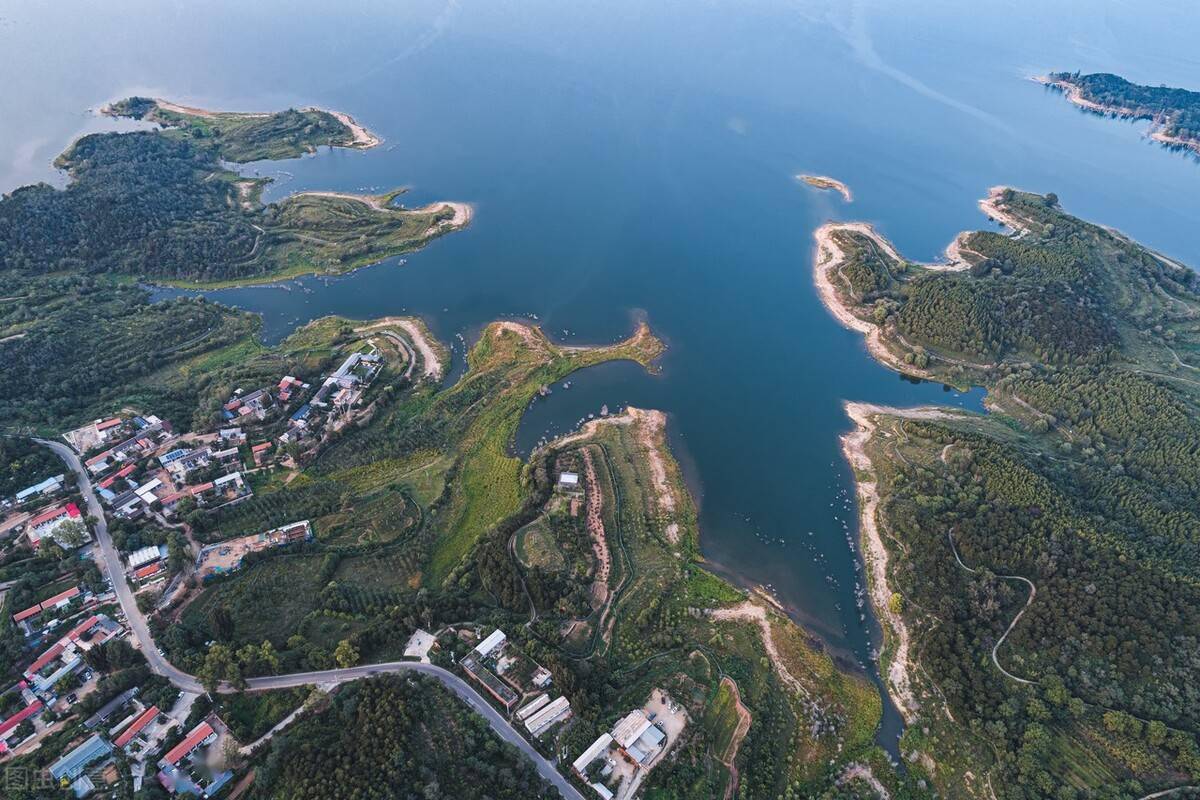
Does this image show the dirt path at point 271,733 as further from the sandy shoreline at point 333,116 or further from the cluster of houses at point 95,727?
the sandy shoreline at point 333,116

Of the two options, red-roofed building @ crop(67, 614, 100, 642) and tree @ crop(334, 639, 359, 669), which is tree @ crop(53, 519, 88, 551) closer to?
red-roofed building @ crop(67, 614, 100, 642)

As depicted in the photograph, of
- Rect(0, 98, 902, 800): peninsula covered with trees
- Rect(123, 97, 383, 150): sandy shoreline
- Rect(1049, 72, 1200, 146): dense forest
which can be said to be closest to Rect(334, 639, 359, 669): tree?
Rect(0, 98, 902, 800): peninsula covered with trees

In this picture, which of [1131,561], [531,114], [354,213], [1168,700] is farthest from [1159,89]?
[354,213]

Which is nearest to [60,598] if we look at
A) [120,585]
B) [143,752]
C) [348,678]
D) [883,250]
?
[120,585]

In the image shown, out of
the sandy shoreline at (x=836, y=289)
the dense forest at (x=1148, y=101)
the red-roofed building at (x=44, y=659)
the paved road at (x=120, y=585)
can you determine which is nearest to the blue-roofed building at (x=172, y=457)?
the paved road at (x=120, y=585)

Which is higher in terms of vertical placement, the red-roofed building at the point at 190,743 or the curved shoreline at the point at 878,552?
the curved shoreline at the point at 878,552

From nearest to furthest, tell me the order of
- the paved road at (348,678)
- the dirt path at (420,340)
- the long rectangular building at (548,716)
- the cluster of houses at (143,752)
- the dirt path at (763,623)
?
the cluster of houses at (143,752) < the paved road at (348,678) < the long rectangular building at (548,716) < the dirt path at (763,623) < the dirt path at (420,340)

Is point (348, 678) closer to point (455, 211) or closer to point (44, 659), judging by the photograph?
point (44, 659)
